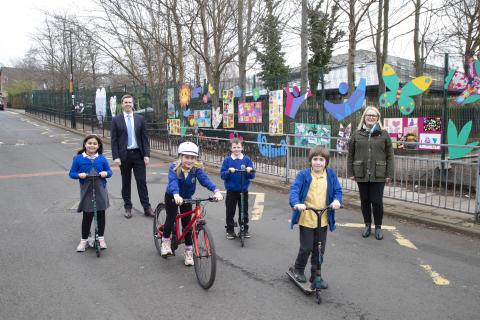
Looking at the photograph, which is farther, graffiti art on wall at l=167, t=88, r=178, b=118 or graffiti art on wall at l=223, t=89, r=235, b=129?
graffiti art on wall at l=167, t=88, r=178, b=118

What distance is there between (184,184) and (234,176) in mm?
1158

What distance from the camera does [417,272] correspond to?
4562 millimetres

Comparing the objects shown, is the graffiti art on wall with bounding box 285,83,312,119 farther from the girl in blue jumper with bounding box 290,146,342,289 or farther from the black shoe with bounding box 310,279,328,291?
the black shoe with bounding box 310,279,328,291

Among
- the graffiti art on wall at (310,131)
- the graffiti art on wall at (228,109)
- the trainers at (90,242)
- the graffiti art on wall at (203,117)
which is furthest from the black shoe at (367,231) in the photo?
the graffiti art on wall at (203,117)

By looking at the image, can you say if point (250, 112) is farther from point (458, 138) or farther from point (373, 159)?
point (373, 159)

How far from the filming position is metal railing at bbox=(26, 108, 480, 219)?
274 inches

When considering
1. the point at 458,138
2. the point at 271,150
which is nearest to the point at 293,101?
the point at 271,150

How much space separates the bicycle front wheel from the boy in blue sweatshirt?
1298mm

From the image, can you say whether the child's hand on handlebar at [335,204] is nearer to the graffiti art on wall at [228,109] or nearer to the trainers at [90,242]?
the trainers at [90,242]

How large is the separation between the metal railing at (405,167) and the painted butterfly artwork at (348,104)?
2.73 ft

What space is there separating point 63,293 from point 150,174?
7.60 metres

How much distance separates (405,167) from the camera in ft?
24.4

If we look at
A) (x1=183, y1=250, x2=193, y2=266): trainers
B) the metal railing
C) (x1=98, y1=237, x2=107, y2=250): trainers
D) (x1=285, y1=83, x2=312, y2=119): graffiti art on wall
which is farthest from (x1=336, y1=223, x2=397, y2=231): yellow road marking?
(x1=285, y1=83, x2=312, y2=119): graffiti art on wall

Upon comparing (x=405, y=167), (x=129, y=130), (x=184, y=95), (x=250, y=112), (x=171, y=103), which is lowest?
(x=405, y=167)
